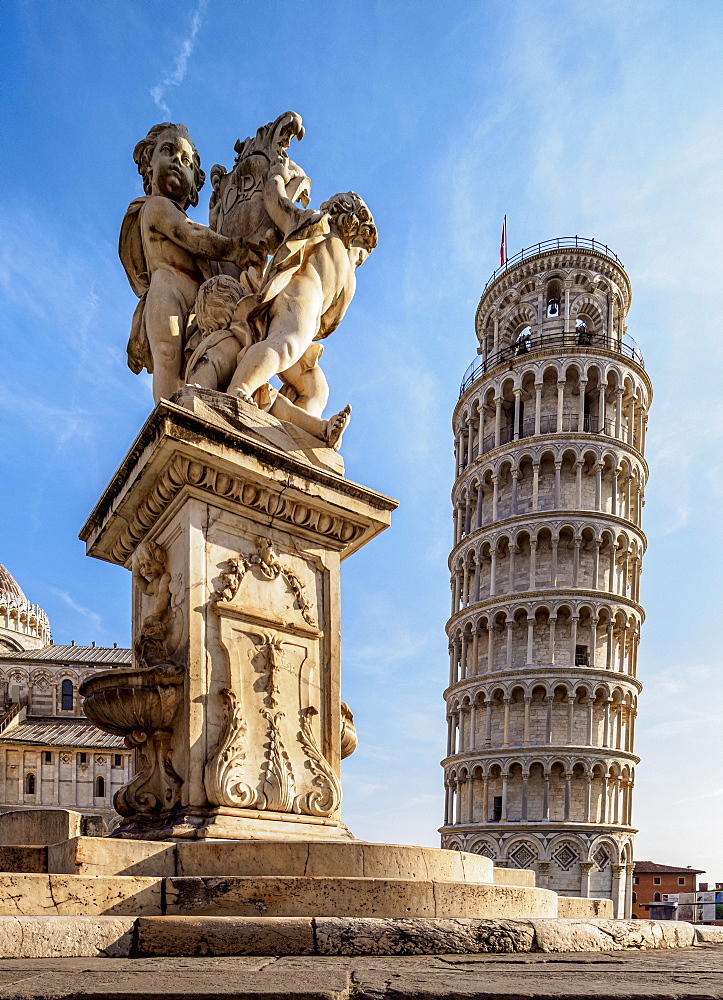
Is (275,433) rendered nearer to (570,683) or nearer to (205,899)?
(205,899)

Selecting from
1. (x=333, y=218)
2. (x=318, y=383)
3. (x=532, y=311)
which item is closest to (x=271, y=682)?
(x=318, y=383)

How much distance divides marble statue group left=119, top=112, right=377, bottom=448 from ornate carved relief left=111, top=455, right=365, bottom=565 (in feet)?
2.07

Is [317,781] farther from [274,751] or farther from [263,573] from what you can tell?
[263,573]

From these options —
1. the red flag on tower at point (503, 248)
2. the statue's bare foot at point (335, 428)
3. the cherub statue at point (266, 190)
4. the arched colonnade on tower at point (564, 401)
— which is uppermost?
the red flag on tower at point (503, 248)

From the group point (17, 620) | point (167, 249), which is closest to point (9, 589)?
point (17, 620)

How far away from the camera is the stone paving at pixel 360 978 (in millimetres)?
2244

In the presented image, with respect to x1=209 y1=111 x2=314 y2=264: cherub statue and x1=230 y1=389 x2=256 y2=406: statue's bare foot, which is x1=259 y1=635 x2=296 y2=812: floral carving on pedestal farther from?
x1=209 y1=111 x2=314 y2=264: cherub statue

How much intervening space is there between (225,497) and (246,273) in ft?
7.05

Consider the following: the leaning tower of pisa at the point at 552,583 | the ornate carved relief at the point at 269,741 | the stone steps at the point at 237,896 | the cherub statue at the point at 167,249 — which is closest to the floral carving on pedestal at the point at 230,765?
the ornate carved relief at the point at 269,741

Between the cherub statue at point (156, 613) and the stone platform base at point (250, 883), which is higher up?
the cherub statue at point (156, 613)

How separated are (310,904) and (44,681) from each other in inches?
3076

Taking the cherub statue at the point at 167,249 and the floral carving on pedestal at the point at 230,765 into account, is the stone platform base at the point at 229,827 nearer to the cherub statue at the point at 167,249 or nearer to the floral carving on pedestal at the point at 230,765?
the floral carving on pedestal at the point at 230,765

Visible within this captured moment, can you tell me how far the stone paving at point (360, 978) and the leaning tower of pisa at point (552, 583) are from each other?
4958 cm

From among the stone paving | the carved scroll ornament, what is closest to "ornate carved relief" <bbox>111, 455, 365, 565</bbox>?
the carved scroll ornament
